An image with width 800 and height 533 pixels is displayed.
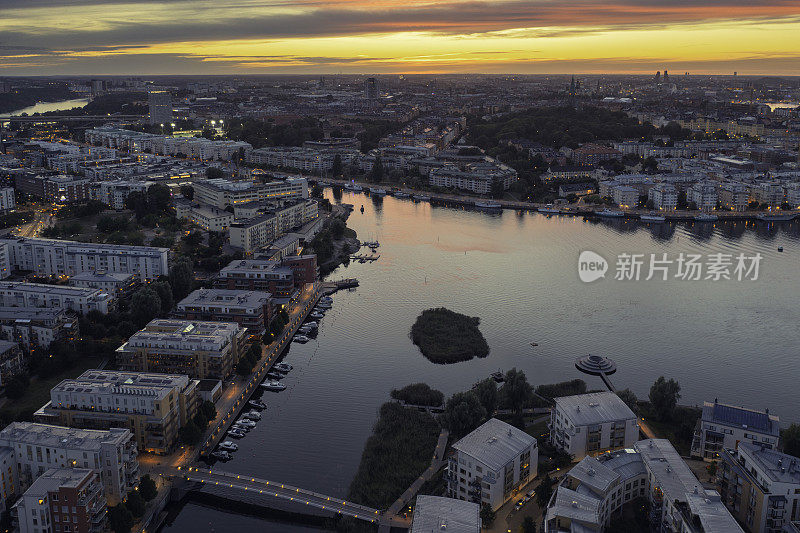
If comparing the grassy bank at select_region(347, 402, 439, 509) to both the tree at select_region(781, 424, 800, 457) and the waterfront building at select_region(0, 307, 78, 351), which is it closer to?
the tree at select_region(781, 424, 800, 457)

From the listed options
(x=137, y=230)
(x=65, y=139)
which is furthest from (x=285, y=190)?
(x=65, y=139)

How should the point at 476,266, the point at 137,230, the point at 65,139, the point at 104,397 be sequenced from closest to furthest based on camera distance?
the point at 104,397 < the point at 476,266 < the point at 137,230 < the point at 65,139

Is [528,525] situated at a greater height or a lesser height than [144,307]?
lesser

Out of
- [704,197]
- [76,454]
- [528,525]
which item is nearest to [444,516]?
[528,525]

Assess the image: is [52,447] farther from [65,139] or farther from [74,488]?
[65,139]

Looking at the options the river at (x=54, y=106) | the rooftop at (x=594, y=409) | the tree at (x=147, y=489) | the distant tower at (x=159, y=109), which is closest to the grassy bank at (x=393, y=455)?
the rooftop at (x=594, y=409)

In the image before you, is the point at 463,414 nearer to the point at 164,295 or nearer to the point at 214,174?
the point at 164,295

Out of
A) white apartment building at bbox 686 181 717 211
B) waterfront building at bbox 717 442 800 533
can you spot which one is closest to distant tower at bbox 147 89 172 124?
white apartment building at bbox 686 181 717 211
